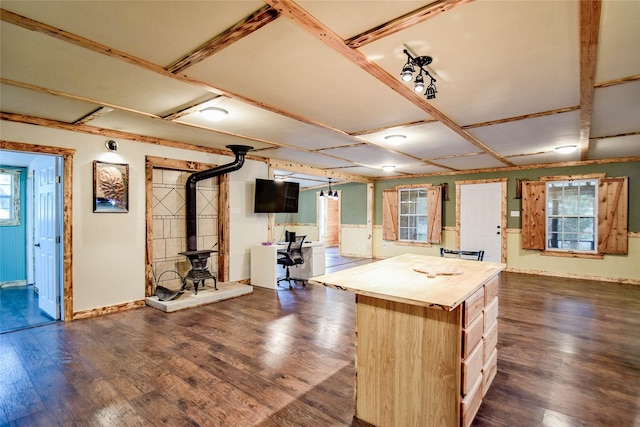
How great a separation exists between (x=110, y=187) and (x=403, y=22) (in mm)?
4144

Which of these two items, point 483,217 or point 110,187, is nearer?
point 110,187

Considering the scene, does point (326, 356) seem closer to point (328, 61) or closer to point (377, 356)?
point (377, 356)

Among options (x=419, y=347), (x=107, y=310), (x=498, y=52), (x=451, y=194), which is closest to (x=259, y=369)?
(x=419, y=347)

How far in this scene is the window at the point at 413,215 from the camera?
28.5 ft

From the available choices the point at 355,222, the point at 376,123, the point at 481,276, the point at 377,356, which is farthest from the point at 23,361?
the point at 355,222

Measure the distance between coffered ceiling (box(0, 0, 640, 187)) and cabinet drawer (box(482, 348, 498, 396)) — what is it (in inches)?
87.7

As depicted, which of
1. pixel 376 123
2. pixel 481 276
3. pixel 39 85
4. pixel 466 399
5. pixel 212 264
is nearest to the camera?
pixel 466 399

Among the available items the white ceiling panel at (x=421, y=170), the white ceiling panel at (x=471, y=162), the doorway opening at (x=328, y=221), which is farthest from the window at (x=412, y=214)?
the doorway opening at (x=328, y=221)

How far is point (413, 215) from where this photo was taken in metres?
8.87

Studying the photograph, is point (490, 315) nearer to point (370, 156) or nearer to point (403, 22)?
point (403, 22)

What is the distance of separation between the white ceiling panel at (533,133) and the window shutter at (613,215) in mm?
2070

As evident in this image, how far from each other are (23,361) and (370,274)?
10.5 feet

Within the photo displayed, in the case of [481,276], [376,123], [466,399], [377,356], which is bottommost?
[466,399]

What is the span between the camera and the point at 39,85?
9.17ft
